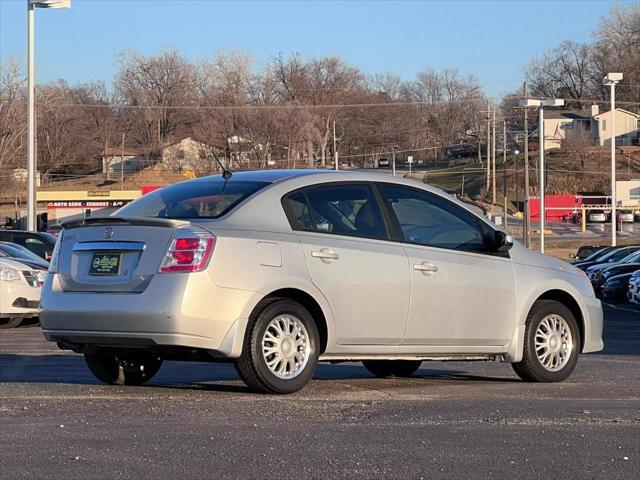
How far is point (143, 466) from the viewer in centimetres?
506

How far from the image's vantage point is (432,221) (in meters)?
8.52

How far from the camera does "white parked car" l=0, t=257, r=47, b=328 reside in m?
16.1

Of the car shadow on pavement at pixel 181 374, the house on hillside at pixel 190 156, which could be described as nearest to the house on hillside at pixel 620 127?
the house on hillside at pixel 190 156

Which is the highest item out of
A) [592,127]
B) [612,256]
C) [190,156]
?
[592,127]

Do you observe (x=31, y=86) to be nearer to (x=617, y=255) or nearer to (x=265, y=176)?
(x=617, y=255)

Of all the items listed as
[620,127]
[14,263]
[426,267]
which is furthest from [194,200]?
[620,127]

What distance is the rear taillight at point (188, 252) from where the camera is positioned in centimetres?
704

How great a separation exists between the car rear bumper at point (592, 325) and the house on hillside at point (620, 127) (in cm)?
10752

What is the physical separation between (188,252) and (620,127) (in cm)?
11428

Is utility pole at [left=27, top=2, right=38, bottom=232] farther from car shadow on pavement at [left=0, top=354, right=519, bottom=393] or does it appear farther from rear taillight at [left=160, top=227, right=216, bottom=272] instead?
rear taillight at [left=160, top=227, right=216, bottom=272]

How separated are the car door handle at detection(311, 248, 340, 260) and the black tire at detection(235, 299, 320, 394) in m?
0.38

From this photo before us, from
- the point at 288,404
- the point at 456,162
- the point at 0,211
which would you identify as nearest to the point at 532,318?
the point at 288,404

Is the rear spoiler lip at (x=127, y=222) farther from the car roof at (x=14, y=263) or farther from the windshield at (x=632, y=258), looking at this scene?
the windshield at (x=632, y=258)

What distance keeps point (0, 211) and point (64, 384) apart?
252 ft
